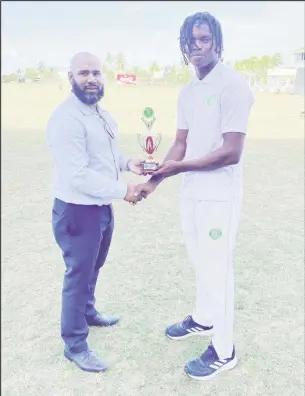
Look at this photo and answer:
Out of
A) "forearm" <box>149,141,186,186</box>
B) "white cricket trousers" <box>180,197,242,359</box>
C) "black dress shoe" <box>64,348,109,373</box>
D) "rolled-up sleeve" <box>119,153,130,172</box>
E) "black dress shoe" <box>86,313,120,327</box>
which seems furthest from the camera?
"black dress shoe" <box>86,313,120,327</box>

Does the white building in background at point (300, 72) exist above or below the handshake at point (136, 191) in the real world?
above

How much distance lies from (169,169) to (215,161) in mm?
376

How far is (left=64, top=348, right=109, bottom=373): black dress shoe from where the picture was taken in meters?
3.12

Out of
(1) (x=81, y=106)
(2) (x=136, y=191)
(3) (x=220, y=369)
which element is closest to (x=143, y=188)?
(2) (x=136, y=191)

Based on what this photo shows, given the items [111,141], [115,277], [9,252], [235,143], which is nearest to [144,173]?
[111,141]

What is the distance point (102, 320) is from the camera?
372cm

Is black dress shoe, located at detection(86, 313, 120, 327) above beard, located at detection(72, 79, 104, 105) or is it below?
below

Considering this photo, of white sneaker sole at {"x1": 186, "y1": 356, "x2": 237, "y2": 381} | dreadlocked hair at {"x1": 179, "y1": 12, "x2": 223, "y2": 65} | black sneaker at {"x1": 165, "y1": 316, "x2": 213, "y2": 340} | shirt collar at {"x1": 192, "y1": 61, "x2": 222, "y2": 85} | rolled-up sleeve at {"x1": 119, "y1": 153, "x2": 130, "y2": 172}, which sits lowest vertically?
white sneaker sole at {"x1": 186, "y1": 356, "x2": 237, "y2": 381}

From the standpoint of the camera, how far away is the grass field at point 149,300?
3045 mm

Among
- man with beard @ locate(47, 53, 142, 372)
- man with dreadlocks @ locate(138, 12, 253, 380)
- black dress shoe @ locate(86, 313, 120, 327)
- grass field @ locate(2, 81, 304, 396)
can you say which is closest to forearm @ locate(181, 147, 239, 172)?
man with dreadlocks @ locate(138, 12, 253, 380)

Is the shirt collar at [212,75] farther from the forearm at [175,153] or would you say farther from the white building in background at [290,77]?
the white building in background at [290,77]

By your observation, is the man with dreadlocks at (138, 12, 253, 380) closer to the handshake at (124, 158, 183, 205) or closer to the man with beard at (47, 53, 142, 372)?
the handshake at (124, 158, 183, 205)

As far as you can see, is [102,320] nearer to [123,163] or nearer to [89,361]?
[89,361]

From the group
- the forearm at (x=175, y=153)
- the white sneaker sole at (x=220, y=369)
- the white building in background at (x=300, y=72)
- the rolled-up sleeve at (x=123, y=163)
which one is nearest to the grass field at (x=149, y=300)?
the white sneaker sole at (x=220, y=369)
